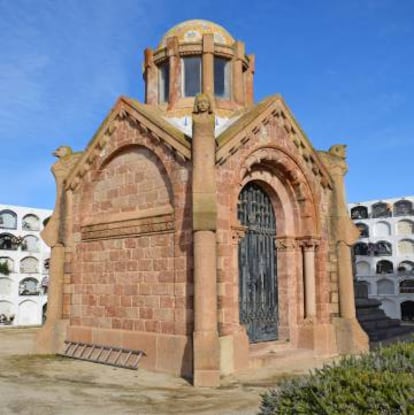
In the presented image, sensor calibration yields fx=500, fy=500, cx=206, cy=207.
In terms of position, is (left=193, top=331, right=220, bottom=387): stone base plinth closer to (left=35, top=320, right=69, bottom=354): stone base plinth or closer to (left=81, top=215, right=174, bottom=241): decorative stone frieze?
(left=81, top=215, right=174, bottom=241): decorative stone frieze

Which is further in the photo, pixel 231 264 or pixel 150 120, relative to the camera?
pixel 150 120

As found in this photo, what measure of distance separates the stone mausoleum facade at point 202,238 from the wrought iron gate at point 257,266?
0.14 feet

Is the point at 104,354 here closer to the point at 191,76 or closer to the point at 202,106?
the point at 202,106

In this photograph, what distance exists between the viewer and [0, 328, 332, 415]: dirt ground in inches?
307

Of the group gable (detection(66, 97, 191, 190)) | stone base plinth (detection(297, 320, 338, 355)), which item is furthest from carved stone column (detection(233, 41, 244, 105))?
stone base plinth (detection(297, 320, 338, 355))

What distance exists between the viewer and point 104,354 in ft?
40.9

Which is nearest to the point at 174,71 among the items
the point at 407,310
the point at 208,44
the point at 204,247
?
the point at 208,44

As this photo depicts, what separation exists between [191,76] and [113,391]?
10.6 m

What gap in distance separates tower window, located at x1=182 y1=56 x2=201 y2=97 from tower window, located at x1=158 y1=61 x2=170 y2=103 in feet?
2.05

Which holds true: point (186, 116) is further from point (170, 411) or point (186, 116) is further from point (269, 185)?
point (170, 411)

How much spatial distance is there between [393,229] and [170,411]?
45.5 m

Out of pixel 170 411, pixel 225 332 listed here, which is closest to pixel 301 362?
pixel 225 332

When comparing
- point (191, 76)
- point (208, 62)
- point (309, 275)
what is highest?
point (208, 62)

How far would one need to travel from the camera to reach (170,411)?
25.4 ft
